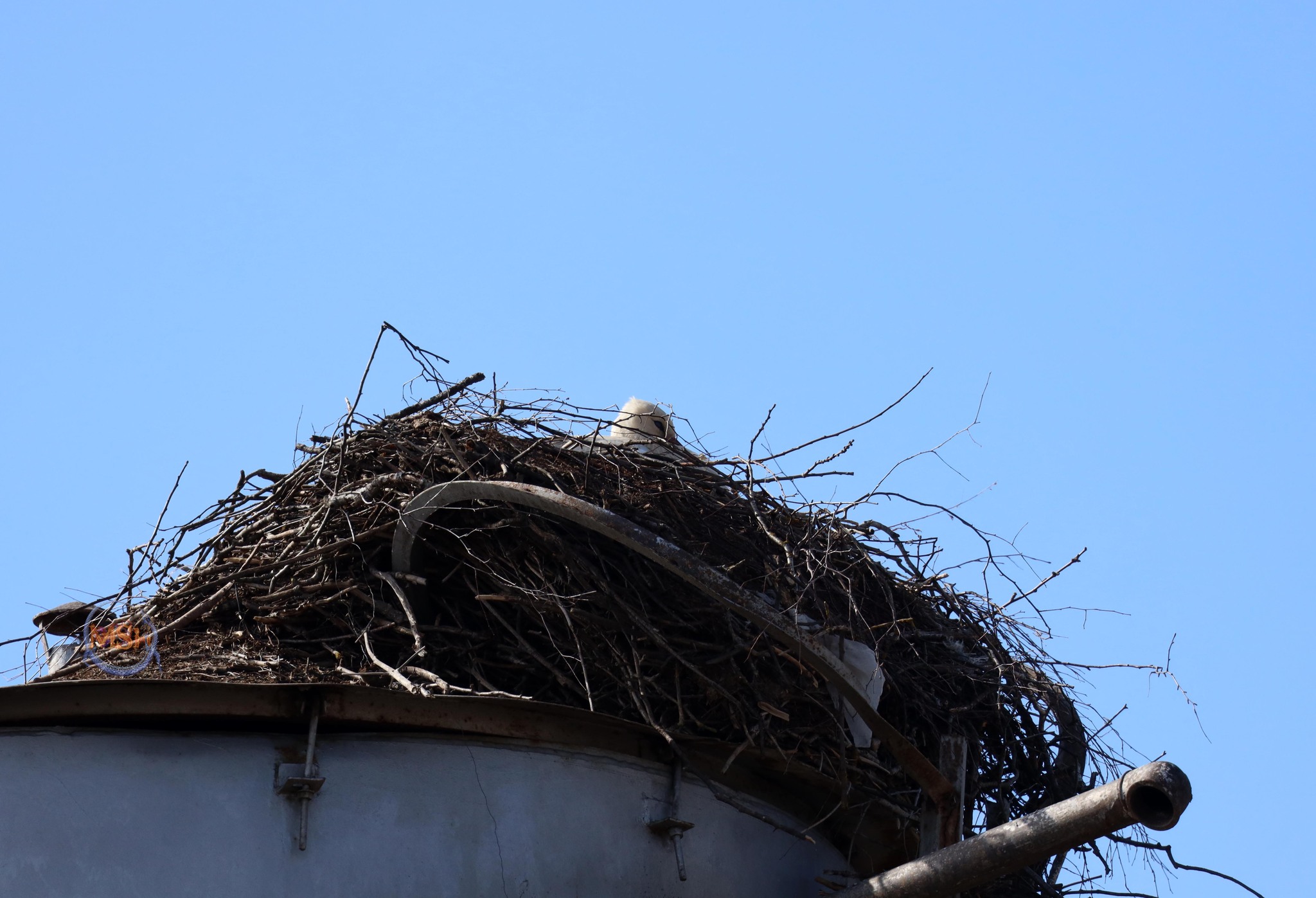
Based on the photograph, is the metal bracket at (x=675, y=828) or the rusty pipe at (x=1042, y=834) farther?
the metal bracket at (x=675, y=828)

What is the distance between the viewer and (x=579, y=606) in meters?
6.91

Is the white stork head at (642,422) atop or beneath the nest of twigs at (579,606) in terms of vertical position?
atop

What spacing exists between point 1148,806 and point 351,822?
112 inches

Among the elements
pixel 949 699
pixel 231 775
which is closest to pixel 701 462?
pixel 949 699

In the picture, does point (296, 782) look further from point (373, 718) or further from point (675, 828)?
point (675, 828)

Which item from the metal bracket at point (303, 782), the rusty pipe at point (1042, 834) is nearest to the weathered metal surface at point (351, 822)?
the metal bracket at point (303, 782)

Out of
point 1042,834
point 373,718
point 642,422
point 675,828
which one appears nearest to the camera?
point 1042,834

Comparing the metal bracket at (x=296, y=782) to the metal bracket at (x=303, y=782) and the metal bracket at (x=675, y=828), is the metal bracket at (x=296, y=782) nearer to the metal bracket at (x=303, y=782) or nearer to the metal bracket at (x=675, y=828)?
the metal bracket at (x=303, y=782)

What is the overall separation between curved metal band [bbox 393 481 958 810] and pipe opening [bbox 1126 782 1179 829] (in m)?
1.05

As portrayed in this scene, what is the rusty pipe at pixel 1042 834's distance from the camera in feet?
16.2

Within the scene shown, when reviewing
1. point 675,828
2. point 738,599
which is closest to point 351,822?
point 675,828

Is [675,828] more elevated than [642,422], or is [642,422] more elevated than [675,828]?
[642,422]

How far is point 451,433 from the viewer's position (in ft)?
24.2

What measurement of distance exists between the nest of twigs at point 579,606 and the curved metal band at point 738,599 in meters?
0.43
